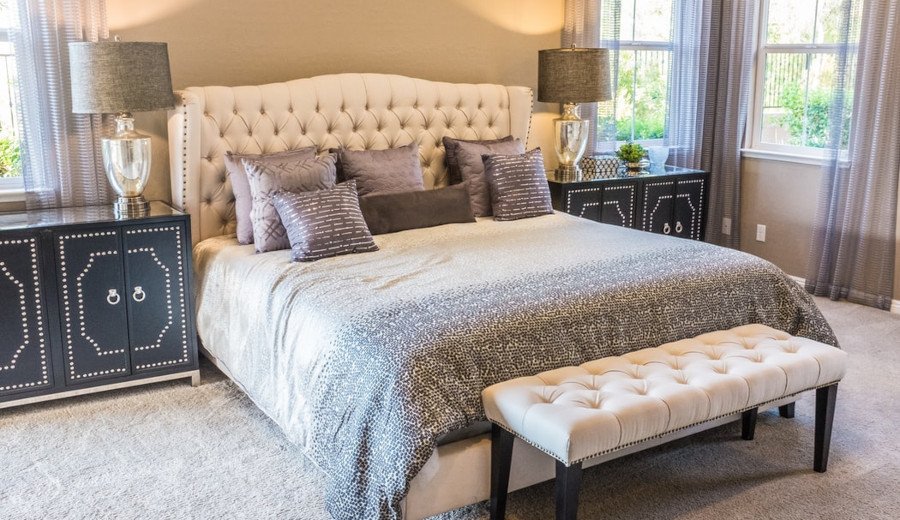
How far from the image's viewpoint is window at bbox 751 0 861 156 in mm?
5168

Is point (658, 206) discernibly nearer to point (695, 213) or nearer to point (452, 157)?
point (695, 213)

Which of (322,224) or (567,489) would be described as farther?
(322,224)

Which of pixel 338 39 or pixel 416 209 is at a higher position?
pixel 338 39

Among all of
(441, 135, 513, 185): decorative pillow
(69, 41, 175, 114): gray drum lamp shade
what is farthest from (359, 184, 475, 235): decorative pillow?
(69, 41, 175, 114): gray drum lamp shade

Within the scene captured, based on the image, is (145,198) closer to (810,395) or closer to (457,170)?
(457,170)

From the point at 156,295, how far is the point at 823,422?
264cm

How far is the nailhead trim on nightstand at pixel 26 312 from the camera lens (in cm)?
338

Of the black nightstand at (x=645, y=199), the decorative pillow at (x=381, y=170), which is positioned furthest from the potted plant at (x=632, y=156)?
the decorative pillow at (x=381, y=170)

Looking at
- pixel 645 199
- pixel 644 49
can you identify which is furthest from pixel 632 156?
pixel 644 49

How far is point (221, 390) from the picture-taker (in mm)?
3766

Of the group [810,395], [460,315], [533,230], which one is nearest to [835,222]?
[810,395]

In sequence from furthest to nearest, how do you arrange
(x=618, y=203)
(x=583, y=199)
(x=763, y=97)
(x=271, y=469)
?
(x=763, y=97)
(x=618, y=203)
(x=583, y=199)
(x=271, y=469)

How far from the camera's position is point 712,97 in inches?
223

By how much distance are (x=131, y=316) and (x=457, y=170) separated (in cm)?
181
